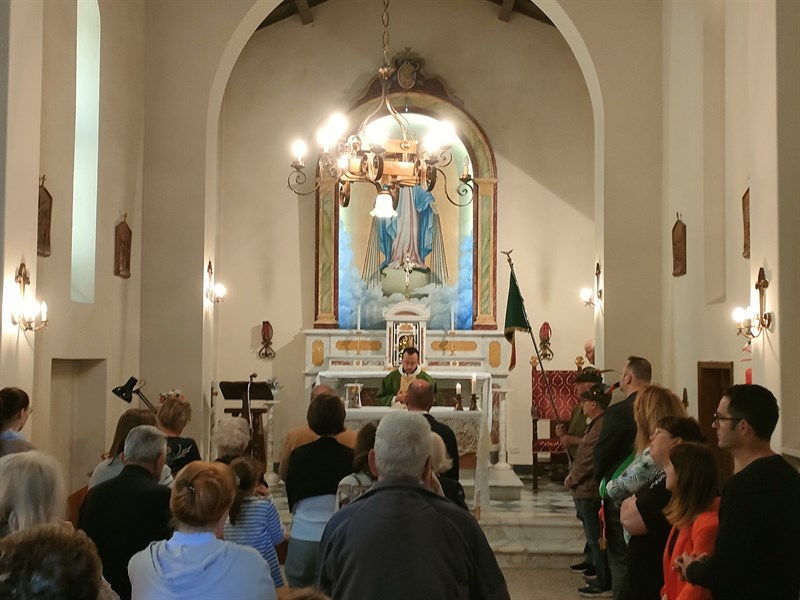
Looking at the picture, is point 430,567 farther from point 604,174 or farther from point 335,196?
point 335,196

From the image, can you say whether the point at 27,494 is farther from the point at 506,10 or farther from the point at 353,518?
the point at 506,10

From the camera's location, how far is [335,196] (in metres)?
13.9

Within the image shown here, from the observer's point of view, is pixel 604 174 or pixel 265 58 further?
pixel 265 58

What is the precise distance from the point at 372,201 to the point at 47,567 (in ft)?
41.3

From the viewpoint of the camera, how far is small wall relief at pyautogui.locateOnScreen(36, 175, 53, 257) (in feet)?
26.9

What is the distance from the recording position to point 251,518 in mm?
4359

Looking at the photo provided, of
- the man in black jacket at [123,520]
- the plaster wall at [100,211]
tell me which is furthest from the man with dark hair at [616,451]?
the plaster wall at [100,211]

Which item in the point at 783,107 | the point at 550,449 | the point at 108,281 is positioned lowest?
the point at 550,449

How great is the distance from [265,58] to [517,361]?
17.8 feet

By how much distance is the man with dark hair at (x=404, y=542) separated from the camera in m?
2.98

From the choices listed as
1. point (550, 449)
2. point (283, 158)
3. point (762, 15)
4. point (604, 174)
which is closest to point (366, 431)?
point (762, 15)

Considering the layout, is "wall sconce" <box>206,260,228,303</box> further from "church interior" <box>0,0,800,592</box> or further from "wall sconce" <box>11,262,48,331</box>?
"wall sconce" <box>11,262,48,331</box>

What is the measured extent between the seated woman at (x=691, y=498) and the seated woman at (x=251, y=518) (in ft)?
5.31

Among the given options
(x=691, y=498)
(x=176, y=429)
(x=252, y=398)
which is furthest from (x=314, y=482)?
(x=252, y=398)
